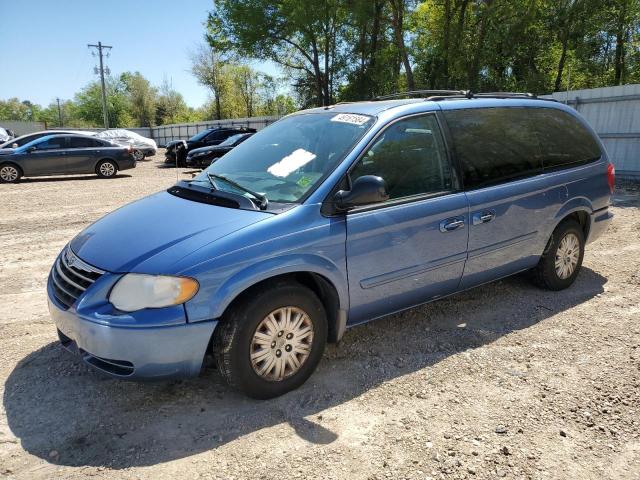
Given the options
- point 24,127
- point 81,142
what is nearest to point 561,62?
point 81,142

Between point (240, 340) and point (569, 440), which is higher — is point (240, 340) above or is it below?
above

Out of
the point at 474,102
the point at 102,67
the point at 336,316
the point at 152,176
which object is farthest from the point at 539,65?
the point at 102,67

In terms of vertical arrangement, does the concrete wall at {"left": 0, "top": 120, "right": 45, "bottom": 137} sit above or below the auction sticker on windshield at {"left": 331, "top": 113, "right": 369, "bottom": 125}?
above

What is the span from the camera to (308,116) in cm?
417

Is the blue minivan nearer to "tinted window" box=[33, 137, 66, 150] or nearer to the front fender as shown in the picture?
the front fender

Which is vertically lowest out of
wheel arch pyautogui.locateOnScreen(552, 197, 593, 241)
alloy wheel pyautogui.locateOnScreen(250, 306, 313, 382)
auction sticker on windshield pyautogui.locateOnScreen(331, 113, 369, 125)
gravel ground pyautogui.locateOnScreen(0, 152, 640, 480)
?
gravel ground pyautogui.locateOnScreen(0, 152, 640, 480)

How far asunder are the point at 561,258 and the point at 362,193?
2.77 metres

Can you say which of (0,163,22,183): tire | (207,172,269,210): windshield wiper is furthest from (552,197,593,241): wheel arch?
(0,163,22,183): tire

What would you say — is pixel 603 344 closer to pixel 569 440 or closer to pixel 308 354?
pixel 569 440

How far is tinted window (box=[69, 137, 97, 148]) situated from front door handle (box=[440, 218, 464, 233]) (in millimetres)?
15578

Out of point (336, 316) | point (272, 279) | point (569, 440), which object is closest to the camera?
point (569, 440)

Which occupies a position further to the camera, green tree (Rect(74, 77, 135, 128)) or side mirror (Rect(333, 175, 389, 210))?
green tree (Rect(74, 77, 135, 128))

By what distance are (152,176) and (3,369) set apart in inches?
A: 583

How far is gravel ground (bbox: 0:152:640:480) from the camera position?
8.54 ft
